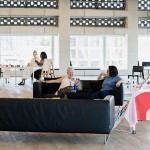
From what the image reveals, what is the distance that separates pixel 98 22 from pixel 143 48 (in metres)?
3.14

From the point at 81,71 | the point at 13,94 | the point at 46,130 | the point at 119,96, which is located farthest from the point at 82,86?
the point at 81,71

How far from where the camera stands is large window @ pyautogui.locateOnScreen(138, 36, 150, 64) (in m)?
22.1

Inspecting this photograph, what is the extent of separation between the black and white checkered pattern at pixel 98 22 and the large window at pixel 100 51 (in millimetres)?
716

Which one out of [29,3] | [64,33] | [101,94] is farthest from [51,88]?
[29,3]

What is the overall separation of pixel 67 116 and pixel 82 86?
9.09 ft

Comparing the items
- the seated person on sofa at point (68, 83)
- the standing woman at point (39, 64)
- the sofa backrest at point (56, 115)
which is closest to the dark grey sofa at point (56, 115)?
the sofa backrest at point (56, 115)

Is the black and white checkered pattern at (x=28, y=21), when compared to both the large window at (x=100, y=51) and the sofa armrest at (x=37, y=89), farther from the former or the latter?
the sofa armrest at (x=37, y=89)

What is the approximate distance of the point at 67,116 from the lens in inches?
218

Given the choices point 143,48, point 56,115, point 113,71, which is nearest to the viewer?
point 56,115

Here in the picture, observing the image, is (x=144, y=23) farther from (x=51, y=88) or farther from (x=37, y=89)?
(x=37, y=89)

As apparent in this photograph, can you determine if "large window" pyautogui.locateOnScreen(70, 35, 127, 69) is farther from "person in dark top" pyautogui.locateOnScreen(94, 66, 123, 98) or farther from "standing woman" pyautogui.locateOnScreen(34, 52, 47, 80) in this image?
"person in dark top" pyautogui.locateOnScreen(94, 66, 123, 98)

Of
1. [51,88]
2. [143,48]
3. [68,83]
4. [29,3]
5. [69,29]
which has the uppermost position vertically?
[29,3]

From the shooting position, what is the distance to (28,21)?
20.4m

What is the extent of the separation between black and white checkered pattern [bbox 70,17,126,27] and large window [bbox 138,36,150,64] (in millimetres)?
1560
